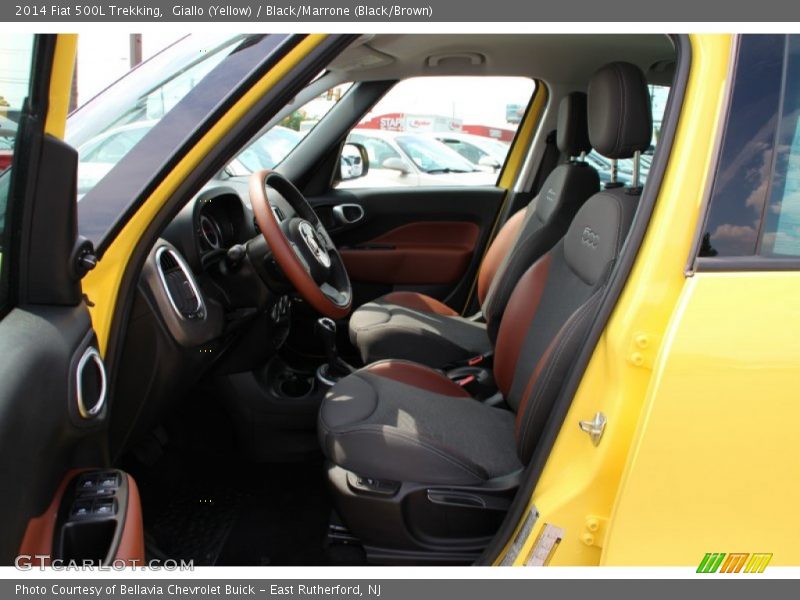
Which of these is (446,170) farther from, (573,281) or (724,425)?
(724,425)

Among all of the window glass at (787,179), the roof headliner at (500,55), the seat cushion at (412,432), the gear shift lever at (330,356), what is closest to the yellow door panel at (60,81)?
the seat cushion at (412,432)

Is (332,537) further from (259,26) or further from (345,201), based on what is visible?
(345,201)

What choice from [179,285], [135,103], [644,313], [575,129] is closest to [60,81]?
[135,103]

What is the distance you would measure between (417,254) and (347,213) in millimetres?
383

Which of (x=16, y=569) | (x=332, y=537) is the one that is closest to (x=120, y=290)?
(x=16, y=569)

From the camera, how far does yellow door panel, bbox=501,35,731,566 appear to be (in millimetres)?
1172

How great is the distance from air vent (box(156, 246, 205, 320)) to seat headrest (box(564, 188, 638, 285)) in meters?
0.98

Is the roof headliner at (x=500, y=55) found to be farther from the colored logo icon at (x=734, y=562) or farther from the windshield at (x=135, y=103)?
the colored logo icon at (x=734, y=562)

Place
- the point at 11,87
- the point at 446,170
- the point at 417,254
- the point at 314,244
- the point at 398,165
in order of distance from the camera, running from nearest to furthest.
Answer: the point at 11,87, the point at 314,244, the point at 417,254, the point at 398,165, the point at 446,170

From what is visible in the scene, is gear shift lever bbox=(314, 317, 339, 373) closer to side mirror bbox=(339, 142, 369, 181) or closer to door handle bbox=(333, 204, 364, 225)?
door handle bbox=(333, 204, 364, 225)

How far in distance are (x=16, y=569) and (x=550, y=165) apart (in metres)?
2.86

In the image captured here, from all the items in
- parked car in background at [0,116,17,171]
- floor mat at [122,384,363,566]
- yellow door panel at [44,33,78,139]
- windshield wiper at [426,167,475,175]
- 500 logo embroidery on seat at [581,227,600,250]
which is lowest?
floor mat at [122,384,363,566]

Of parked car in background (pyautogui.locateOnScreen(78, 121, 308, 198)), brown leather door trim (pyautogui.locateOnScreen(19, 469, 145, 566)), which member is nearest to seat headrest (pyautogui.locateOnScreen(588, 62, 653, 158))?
parked car in background (pyautogui.locateOnScreen(78, 121, 308, 198))

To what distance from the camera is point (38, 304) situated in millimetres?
1153
